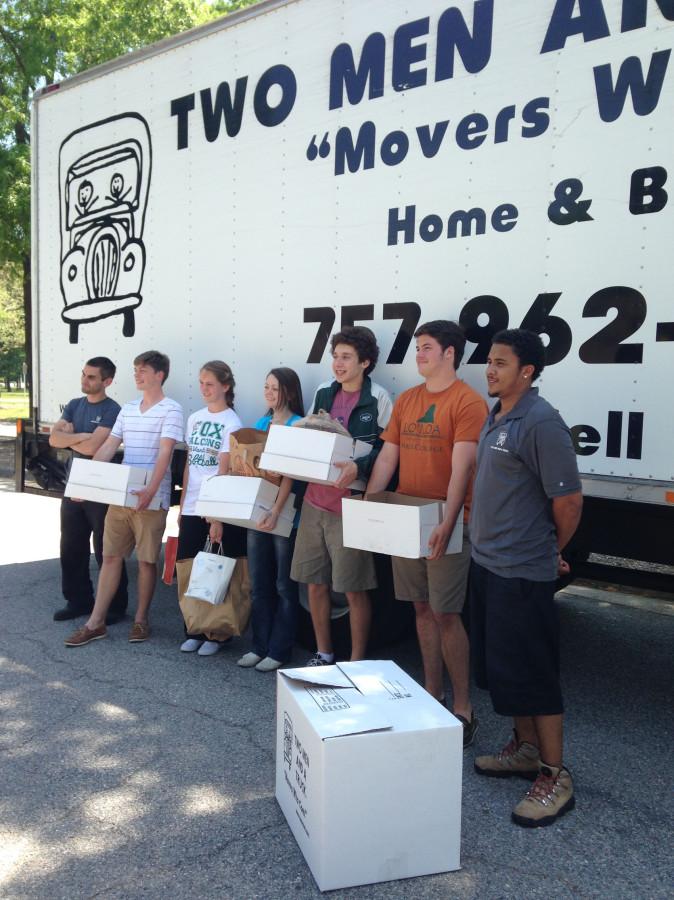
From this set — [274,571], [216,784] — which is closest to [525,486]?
[216,784]

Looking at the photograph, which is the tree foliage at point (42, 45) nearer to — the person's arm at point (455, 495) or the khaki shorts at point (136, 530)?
the khaki shorts at point (136, 530)

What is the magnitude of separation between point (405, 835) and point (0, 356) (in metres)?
62.9

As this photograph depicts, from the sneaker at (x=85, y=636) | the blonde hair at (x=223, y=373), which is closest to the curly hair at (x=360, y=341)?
the blonde hair at (x=223, y=373)

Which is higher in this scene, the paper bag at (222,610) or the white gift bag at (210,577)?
the white gift bag at (210,577)

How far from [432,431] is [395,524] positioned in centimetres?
45

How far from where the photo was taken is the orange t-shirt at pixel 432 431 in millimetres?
3354

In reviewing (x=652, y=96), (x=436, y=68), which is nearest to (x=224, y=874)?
(x=652, y=96)

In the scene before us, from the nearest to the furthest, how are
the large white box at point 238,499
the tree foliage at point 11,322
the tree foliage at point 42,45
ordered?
the large white box at point 238,499 → the tree foliage at point 42,45 → the tree foliage at point 11,322

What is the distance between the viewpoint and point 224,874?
2486mm

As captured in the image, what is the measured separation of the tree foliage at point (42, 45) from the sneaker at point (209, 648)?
384 inches

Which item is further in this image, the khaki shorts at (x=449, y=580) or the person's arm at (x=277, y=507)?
the person's arm at (x=277, y=507)

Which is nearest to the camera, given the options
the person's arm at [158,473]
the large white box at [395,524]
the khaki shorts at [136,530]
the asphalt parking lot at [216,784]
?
the asphalt parking lot at [216,784]

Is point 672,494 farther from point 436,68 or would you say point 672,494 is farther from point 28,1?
point 28,1

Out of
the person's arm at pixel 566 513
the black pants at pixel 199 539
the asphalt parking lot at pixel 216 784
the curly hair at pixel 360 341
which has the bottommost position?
the asphalt parking lot at pixel 216 784
